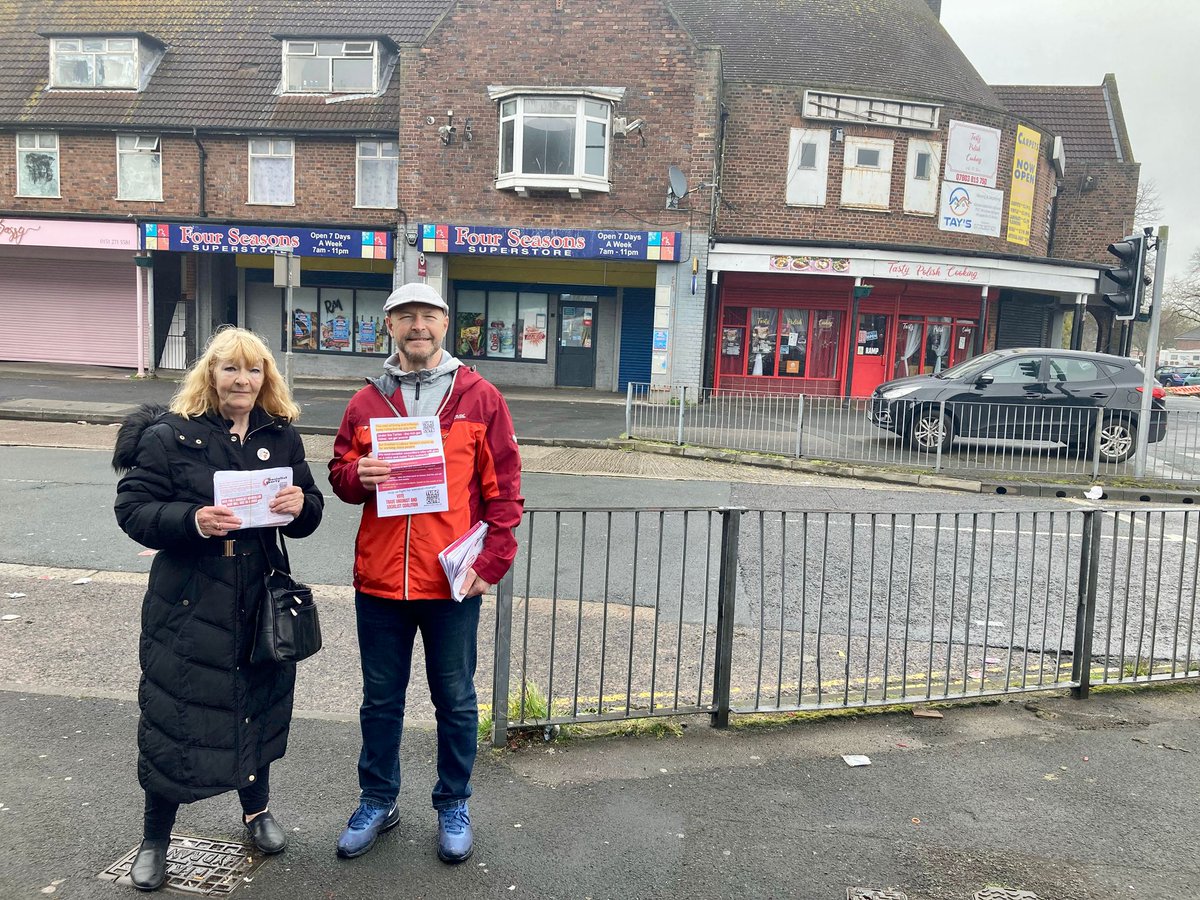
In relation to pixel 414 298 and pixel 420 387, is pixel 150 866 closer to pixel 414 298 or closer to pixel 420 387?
pixel 420 387

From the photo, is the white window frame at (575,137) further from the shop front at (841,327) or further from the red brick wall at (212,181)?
the shop front at (841,327)

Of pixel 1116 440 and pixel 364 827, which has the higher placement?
A: pixel 1116 440

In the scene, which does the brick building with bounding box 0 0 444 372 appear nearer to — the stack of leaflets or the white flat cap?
the white flat cap

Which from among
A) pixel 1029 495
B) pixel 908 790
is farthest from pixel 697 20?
pixel 908 790

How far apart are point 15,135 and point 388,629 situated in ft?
84.2

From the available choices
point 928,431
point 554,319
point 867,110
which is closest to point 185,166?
point 554,319

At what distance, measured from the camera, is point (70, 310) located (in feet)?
81.3

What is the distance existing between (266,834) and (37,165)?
2520 cm

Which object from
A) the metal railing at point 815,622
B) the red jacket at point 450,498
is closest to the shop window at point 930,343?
the metal railing at point 815,622

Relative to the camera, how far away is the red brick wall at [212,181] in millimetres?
22641

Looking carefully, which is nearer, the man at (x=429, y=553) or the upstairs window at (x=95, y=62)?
the man at (x=429, y=553)

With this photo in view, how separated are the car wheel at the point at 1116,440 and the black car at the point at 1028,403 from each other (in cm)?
1

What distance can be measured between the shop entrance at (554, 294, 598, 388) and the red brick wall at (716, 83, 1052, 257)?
4284mm

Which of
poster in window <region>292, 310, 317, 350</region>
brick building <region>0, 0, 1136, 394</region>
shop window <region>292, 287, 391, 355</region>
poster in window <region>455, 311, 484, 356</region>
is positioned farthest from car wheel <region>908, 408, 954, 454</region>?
poster in window <region>292, 310, 317, 350</region>
